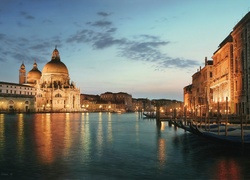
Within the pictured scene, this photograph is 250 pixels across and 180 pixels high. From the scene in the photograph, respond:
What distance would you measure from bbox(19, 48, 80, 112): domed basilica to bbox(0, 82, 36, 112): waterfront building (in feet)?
27.9

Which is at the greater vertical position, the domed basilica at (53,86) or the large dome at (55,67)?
the large dome at (55,67)

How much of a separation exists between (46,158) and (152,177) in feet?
21.6

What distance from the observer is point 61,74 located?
136 m

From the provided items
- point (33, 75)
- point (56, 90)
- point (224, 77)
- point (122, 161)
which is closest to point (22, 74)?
point (33, 75)

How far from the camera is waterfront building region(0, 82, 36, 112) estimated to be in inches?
4028

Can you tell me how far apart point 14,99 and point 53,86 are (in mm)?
26973

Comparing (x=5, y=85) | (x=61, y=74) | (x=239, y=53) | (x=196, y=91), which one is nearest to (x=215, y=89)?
(x=239, y=53)

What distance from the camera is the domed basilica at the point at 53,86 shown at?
128 meters

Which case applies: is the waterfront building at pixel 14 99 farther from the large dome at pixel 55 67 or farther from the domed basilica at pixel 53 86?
the large dome at pixel 55 67

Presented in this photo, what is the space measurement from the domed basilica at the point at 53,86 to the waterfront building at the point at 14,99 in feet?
27.9

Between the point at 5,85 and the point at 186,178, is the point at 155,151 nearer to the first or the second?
the point at 186,178

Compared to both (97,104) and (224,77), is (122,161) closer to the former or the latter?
(224,77)

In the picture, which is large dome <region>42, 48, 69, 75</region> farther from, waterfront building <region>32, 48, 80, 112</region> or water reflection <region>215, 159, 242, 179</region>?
water reflection <region>215, 159, 242, 179</region>

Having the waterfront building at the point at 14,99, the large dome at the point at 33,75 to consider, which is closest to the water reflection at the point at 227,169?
the waterfront building at the point at 14,99
